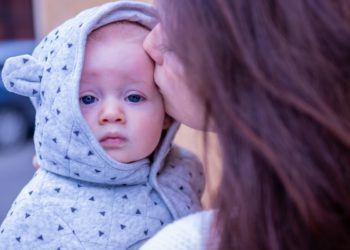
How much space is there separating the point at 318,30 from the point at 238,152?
0.55 ft

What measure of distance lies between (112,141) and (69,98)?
0.33ft

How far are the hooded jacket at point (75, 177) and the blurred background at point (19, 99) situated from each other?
0.77 m

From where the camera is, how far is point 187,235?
89cm

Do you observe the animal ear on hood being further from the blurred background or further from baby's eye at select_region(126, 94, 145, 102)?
the blurred background

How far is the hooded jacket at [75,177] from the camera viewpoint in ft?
3.70

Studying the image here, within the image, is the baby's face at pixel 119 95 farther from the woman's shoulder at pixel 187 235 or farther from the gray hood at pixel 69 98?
the woman's shoulder at pixel 187 235

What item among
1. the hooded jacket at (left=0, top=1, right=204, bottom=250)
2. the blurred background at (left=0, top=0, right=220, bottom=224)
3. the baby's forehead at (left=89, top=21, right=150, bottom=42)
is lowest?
the blurred background at (left=0, top=0, right=220, bottom=224)

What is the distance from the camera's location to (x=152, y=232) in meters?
1.17

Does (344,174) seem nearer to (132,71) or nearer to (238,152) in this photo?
(238,152)

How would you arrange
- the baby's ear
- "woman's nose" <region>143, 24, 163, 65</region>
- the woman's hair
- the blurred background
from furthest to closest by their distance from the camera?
1. the blurred background
2. the baby's ear
3. "woman's nose" <region>143, 24, 163, 65</region>
4. the woman's hair

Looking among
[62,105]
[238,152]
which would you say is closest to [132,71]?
[62,105]

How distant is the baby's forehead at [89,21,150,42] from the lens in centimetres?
117

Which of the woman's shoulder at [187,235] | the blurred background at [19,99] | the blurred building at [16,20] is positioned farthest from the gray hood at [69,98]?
the blurred building at [16,20]

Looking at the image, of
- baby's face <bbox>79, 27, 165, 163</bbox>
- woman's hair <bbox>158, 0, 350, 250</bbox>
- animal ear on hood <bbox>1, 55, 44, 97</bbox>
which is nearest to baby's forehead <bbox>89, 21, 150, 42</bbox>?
baby's face <bbox>79, 27, 165, 163</bbox>
